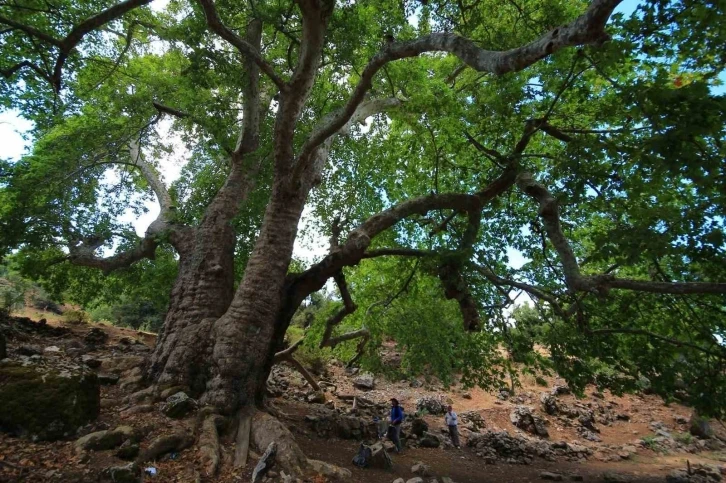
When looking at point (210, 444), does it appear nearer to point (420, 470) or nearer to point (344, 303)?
point (344, 303)

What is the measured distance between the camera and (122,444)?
12.6ft

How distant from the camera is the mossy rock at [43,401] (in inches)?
143

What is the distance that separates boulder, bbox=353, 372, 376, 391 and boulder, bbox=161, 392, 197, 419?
11.0 meters

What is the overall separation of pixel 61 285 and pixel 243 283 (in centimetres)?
655

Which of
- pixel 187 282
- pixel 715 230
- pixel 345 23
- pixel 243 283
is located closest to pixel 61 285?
pixel 187 282

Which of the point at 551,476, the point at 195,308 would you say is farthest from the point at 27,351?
the point at 551,476

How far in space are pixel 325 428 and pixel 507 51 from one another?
7.35 m

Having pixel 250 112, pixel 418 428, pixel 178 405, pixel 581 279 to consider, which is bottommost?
pixel 418 428

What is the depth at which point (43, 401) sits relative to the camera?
3.83m

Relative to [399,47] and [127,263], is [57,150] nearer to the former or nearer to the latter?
[127,263]

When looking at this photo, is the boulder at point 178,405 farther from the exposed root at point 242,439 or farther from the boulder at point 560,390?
the boulder at point 560,390

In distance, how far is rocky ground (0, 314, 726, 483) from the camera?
144 inches

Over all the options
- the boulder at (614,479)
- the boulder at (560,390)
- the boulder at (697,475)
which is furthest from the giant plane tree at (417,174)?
the boulder at (560,390)

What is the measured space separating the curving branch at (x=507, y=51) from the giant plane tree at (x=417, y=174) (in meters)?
0.02
